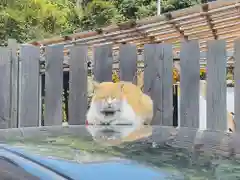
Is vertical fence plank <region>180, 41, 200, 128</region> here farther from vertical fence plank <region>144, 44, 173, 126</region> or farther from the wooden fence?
vertical fence plank <region>144, 44, 173, 126</region>

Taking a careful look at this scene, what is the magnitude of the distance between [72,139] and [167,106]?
2445 millimetres

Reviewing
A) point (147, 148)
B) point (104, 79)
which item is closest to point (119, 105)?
point (104, 79)

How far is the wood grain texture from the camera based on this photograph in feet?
15.7

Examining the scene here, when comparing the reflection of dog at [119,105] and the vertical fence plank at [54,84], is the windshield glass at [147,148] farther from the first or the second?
the vertical fence plank at [54,84]

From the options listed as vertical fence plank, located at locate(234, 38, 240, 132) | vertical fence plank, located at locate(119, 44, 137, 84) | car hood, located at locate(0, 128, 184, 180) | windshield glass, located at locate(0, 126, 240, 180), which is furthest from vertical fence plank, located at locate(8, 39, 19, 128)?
car hood, located at locate(0, 128, 184, 180)

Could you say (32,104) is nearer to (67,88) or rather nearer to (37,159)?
(67,88)

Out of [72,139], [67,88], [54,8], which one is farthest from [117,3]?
[72,139]

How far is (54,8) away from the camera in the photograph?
44.7 ft

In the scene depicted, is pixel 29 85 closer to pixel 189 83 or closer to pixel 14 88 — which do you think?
pixel 14 88

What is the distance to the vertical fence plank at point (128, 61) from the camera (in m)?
4.58

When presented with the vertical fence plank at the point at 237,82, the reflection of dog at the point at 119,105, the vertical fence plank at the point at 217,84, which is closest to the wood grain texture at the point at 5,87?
the reflection of dog at the point at 119,105

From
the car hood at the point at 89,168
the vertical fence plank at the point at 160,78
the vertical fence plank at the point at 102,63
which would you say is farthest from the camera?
the vertical fence plank at the point at 102,63

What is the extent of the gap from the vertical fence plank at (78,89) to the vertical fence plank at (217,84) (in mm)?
1234

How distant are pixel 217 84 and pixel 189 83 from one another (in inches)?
10.4
